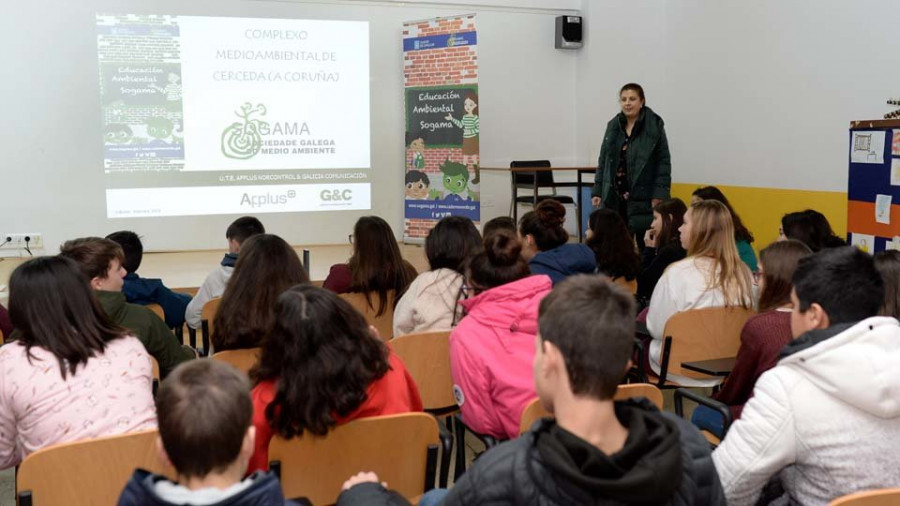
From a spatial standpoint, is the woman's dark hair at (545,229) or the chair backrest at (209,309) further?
the woman's dark hair at (545,229)

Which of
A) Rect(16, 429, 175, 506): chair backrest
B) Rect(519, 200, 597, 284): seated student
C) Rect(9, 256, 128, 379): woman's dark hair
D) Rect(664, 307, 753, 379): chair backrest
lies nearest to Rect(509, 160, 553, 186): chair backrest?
Rect(519, 200, 597, 284): seated student

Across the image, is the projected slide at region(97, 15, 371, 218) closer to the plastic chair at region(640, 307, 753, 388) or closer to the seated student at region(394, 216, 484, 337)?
the seated student at region(394, 216, 484, 337)

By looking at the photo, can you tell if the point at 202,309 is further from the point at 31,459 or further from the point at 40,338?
the point at 31,459

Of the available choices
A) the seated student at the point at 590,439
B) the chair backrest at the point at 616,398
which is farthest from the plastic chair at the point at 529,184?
the seated student at the point at 590,439

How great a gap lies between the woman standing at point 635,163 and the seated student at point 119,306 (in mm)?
3945

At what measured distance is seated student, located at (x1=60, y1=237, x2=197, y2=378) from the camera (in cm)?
276

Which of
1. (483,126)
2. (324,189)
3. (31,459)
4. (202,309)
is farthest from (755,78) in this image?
(31,459)

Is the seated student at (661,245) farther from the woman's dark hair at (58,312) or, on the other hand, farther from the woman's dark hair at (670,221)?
the woman's dark hair at (58,312)

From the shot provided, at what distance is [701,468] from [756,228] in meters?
6.55

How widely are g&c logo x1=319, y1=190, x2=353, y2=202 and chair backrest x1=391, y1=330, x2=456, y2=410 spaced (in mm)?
5851

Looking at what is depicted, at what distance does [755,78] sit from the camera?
7.27 m

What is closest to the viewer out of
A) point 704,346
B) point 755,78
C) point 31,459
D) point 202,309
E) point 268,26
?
point 31,459

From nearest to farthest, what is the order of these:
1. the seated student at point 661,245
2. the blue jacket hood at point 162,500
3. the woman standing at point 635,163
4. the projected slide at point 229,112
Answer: the blue jacket hood at point 162,500, the seated student at point 661,245, the woman standing at point 635,163, the projected slide at point 229,112

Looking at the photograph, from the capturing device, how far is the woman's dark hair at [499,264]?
260cm
